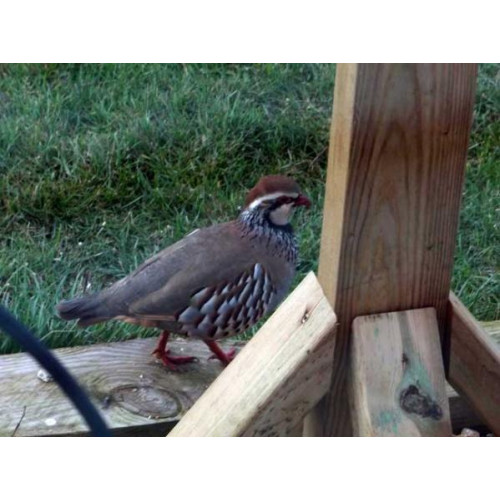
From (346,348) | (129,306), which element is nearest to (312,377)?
(346,348)

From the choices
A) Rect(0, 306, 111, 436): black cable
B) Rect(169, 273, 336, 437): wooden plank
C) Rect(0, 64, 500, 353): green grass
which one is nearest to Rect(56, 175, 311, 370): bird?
Rect(0, 64, 500, 353): green grass

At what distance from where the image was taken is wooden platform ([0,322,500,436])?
1912 mm

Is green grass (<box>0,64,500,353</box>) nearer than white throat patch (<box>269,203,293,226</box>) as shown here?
No

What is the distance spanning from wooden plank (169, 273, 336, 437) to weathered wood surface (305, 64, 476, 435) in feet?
0.09

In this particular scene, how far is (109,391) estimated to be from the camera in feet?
6.59

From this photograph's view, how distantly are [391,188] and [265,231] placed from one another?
46.5 inches

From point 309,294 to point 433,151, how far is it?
0.86ft

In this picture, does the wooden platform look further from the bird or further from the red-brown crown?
the red-brown crown

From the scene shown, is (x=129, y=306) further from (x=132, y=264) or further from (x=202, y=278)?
(x=132, y=264)

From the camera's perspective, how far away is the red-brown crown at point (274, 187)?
2.32 m

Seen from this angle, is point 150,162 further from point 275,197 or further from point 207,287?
point 207,287

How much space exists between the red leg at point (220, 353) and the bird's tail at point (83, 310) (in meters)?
0.24

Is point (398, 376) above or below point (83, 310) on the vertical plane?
above

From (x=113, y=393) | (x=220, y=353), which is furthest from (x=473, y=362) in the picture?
(x=220, y=353)
